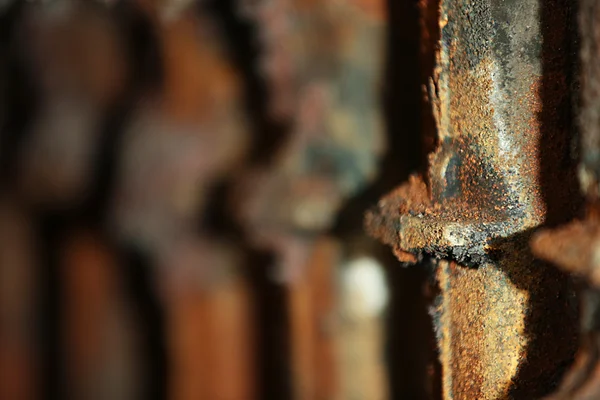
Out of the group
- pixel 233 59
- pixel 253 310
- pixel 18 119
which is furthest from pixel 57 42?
pixel 253 310

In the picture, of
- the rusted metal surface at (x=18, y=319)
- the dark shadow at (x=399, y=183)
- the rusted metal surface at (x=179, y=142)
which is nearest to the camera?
the dark shadow at (x=399, y=183)

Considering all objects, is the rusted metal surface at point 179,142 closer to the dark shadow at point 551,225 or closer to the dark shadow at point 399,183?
the dark shadow at point 399,183

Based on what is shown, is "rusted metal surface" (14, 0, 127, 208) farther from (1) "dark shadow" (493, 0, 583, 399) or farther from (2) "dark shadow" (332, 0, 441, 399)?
(1) "dark shadow" (493, 0, 583, 399)

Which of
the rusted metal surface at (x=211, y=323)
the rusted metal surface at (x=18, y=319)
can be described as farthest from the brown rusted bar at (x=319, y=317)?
the rusted metal surface at (x=18, y=319)

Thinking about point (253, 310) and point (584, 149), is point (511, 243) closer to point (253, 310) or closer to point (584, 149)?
point (584, 149)

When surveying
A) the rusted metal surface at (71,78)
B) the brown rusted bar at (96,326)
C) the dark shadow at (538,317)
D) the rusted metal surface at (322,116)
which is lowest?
the dark shadow at (538,317)

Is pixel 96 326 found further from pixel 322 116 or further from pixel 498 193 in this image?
pixel 498 193

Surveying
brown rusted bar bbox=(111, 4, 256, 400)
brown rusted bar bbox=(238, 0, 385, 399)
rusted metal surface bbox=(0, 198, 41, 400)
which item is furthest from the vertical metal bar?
brown rusted bar bbox=(238, 0, 385, 399)
